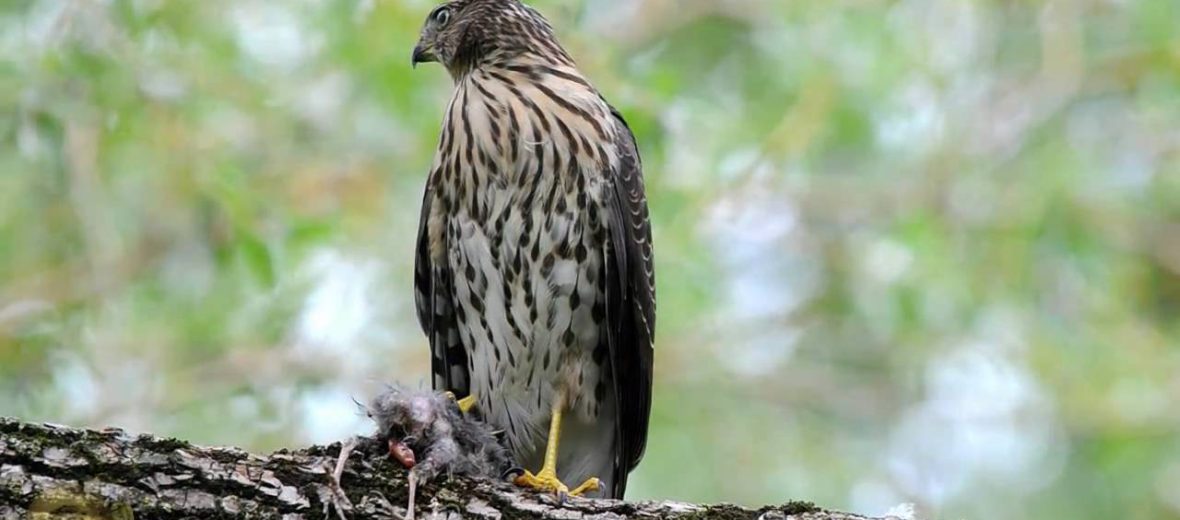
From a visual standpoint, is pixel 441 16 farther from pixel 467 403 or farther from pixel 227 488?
pixel 227 488

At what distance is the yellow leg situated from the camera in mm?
4415

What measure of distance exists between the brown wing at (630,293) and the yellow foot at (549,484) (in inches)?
13.4

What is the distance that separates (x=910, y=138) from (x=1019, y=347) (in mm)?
1360

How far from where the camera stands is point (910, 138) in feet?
30.1

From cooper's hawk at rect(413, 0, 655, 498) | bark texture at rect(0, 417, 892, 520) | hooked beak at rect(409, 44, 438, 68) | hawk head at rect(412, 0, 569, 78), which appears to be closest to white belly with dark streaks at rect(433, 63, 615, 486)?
cooper's hawk at rect(413, 0, 655, 498)

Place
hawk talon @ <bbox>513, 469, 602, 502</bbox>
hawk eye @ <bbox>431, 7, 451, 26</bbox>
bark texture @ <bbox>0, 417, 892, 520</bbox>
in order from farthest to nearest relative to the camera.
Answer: hawk eye @ <bbox>431, 7, 451, 26</bbox> < hawk talon @ <bbox>513, 469, 602, 502</bbox> < bark texture @ <bbox>0, 417, 892, 520</bbox>

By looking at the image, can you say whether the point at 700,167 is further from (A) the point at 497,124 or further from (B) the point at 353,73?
(A) the point at 497,124

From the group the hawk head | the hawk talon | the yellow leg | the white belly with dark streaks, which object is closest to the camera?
the hawk talon

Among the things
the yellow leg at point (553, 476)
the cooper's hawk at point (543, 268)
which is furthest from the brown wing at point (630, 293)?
the yellow leg at point (553, 476)

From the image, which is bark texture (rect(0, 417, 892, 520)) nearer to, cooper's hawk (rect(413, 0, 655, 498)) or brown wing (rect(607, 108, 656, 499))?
cooper's hawk (rect(413, 0, 655, 498))

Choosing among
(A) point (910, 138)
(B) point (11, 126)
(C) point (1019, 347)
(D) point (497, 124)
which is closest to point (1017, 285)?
(C) point (1019, 347)

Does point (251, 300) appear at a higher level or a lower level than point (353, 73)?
lower

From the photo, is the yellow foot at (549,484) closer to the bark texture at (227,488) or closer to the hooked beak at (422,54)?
the bark texture at (227,488)

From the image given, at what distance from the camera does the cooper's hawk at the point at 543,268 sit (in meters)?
5.23
